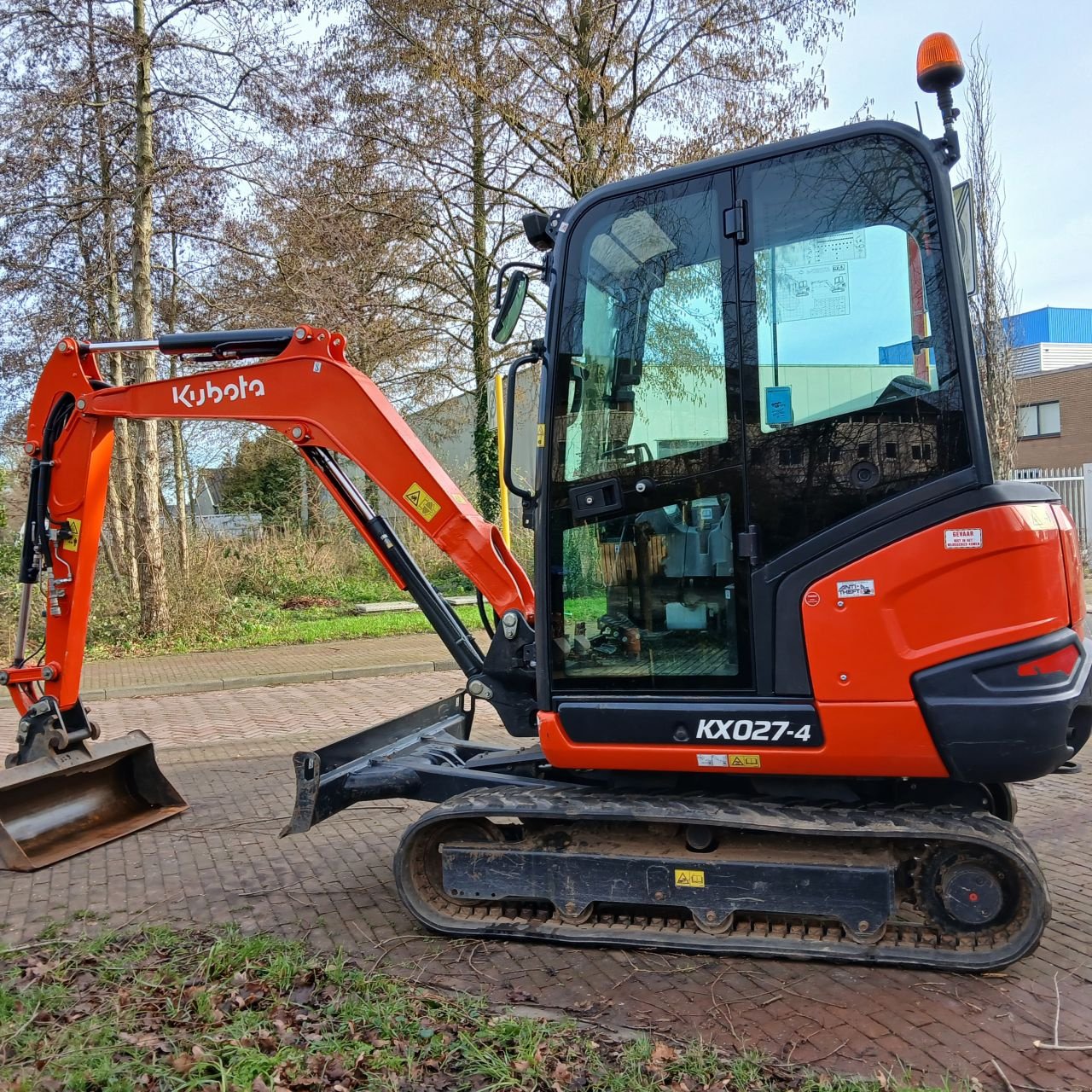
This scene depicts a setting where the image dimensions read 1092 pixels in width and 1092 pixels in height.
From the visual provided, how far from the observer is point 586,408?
4016mm

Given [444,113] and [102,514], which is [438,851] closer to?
[102,514]

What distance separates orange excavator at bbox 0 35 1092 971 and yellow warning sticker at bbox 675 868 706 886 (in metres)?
0.01

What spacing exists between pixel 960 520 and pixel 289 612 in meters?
13.3

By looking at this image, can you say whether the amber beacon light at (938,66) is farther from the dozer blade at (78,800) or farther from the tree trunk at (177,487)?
the tree trunk at (177,487)

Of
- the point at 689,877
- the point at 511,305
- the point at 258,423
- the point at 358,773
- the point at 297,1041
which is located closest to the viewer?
the point at 297,1041

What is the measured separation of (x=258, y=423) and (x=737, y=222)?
2.58 metres

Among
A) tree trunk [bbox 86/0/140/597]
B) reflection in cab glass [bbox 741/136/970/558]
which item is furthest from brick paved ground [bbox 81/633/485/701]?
reflection in cab glass [bbox 741/136/970/558]

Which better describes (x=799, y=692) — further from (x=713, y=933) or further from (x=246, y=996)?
(x=246, y=996)

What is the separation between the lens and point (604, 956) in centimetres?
393

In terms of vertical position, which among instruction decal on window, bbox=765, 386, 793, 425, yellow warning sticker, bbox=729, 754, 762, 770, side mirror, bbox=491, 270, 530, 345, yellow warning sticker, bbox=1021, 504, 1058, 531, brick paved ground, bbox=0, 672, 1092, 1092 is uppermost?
side mirror, bbox=491, 270, 530, 345

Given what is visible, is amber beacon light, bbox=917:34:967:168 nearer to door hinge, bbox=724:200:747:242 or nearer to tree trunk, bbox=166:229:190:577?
door hinge, bbox=724:200:747:242

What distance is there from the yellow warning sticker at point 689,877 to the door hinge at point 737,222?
2.48 meters

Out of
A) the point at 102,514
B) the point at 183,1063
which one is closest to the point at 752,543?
the point at 183,1063

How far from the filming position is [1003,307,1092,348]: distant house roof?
47062mm
